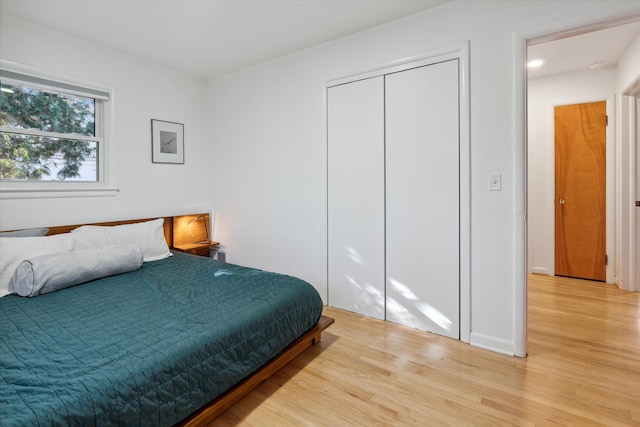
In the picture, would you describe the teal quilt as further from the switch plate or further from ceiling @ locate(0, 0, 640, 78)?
ceiling @ locate(0, 0, 640, 78)

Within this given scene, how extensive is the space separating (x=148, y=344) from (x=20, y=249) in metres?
1.58

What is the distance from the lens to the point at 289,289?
2.18 m

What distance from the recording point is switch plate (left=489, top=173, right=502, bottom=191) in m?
2.25

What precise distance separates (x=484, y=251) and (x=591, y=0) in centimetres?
166

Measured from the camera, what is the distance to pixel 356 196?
9.60 ft

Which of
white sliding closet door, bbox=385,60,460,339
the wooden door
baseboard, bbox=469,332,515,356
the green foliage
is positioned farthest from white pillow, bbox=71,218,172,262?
the wooden door

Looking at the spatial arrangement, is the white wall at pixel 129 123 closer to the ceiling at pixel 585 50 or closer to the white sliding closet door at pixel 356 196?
the white sliding closet door at pixel 356 196

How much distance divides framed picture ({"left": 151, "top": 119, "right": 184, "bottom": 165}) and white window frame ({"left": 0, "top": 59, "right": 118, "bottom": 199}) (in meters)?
0.41

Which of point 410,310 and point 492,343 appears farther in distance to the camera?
point 410,310

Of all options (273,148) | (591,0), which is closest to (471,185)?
(591,0)

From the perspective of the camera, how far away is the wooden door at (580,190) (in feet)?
12.7

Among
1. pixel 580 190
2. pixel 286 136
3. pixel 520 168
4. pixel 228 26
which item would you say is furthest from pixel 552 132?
pixel 228 26

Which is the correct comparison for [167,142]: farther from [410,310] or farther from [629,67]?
[629,67]

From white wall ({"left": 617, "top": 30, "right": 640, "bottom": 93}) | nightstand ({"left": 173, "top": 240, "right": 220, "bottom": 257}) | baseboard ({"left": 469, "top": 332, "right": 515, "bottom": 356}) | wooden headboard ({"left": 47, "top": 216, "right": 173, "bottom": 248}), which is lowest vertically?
baseboard ({"left": 469, "top": 332, "right": 515, "bottom": 356})
